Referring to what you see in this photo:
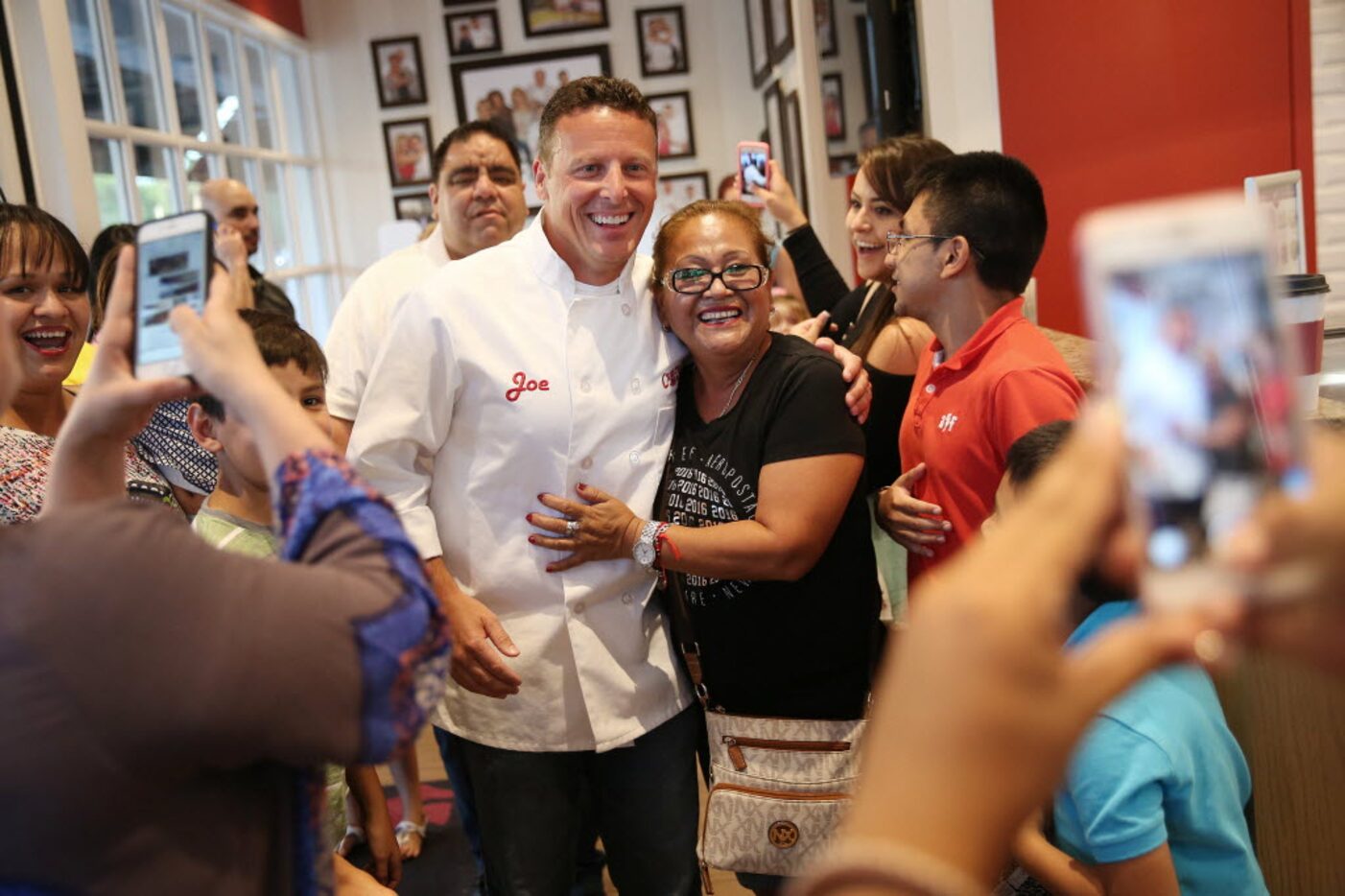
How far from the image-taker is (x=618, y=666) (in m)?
1.90

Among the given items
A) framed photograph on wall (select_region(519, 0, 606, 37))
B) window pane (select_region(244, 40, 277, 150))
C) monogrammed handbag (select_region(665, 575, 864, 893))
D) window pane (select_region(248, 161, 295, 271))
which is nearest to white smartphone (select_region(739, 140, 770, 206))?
monogrammed handbag (select_region(665, 575, 864, 893))

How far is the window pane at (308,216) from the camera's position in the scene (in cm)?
873

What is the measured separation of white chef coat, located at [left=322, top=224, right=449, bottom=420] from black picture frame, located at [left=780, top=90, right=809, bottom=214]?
3.58 metres

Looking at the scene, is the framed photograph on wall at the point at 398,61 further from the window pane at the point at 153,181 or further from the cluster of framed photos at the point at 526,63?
the window pane at the point at 153,181

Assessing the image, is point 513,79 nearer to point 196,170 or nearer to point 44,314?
point 196,170

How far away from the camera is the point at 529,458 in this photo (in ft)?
6.10

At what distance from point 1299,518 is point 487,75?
29.5 ft

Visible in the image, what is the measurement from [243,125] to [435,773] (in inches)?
219

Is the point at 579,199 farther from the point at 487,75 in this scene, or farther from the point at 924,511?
the point at 487,75

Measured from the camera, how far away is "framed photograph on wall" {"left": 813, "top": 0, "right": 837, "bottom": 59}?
18.2 feet

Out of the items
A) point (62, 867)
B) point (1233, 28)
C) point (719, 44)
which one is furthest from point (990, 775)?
point (719, 44)

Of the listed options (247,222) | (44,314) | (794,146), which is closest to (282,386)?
(44,314)

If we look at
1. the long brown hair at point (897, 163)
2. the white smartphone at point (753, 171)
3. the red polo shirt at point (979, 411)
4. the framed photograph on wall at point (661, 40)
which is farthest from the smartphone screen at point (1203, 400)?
the framed photograph on wall at point (661, 40)

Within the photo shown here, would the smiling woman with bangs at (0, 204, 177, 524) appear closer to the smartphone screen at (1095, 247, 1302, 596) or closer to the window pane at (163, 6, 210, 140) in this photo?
the smartphone screen at (1095, 247, 1302, 596)
